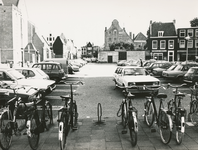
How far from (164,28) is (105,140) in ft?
181

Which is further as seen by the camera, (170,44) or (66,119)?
(170,44)

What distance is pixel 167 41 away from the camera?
56906mm

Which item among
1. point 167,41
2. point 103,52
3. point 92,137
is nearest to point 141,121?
point 92,137

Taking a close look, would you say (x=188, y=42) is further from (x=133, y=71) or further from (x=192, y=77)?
(x=133, y=71)

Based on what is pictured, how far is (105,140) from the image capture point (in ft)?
19.2

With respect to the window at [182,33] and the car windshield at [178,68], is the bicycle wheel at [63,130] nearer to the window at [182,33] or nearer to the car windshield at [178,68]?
the car windshield at [178,68]

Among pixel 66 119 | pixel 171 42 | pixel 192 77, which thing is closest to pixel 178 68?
pixel 192 77

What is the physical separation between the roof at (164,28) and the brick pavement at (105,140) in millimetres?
52678

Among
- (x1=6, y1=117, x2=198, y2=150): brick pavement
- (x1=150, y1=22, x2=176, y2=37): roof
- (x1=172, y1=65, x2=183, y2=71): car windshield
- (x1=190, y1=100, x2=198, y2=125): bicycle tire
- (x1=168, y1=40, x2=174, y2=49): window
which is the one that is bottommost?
(x1=6, y1=117, x2=198, y2=150): brick pavement

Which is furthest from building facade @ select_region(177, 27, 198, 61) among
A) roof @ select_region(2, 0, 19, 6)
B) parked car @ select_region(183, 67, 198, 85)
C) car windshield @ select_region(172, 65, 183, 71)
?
parked car @ select_region(183, 67, 198, 85)

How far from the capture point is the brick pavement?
541cm

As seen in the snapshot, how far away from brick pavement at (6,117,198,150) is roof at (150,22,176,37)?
2074 inches

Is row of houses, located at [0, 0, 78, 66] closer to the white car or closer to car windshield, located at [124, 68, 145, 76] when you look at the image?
car windshield, located at [124, 68, 145, 76]

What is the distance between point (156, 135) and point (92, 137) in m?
1.57
